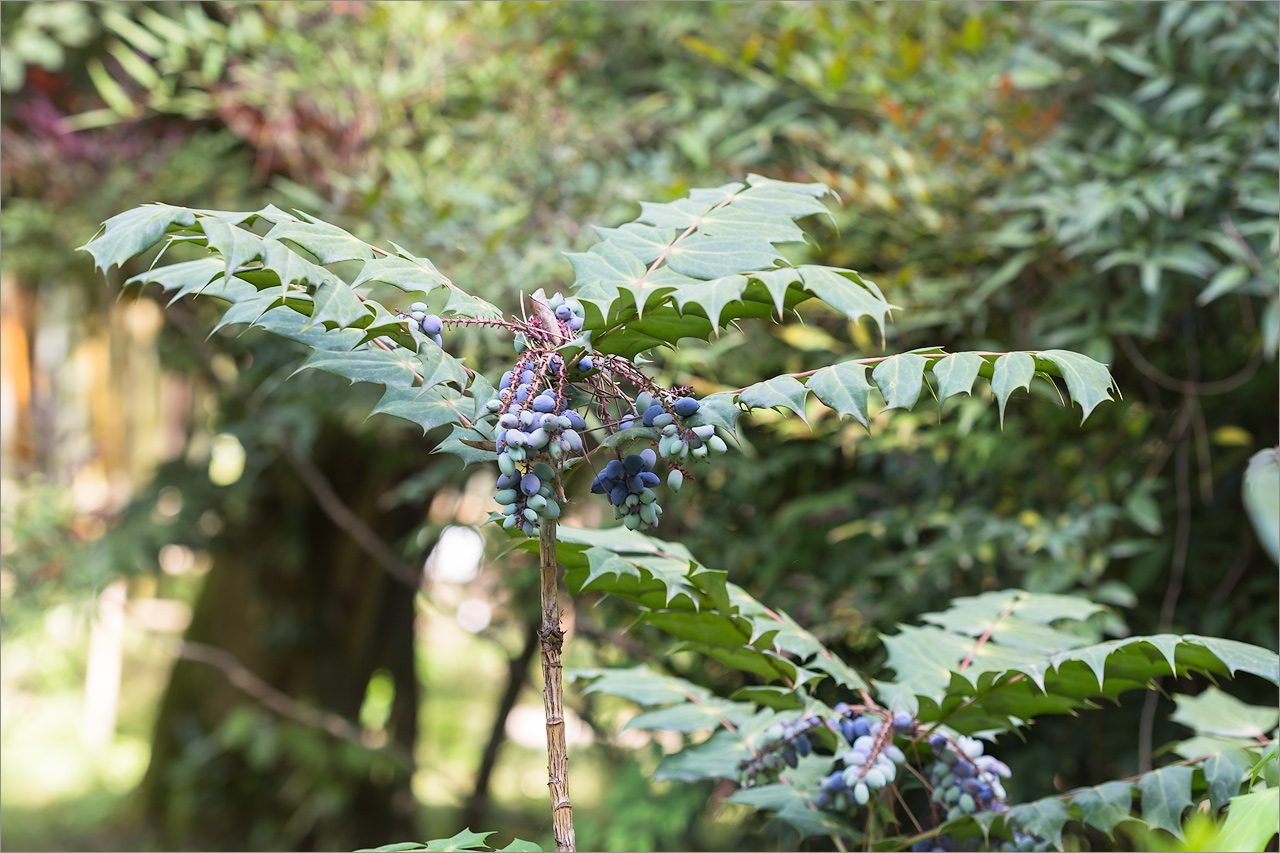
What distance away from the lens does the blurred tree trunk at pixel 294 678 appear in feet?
10.4

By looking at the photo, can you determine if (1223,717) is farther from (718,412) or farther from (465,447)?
(465,447)

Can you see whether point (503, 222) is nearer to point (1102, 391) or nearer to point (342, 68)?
point (342, 68)

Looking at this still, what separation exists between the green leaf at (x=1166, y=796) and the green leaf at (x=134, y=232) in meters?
0.90

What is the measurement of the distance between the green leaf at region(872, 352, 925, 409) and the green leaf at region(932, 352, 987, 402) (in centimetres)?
1

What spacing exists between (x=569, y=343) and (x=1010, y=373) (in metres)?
0.30

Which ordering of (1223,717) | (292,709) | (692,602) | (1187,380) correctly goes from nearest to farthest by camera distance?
(692,602), (1223,717), (1187,380), (292,709)

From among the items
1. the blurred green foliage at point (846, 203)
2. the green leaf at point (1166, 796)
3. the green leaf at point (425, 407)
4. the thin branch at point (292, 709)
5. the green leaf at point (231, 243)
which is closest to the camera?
the green leaf at point (231, 243)

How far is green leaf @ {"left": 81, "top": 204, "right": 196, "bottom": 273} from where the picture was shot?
22.8 inches

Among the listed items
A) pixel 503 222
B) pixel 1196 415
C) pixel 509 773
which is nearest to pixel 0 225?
pixel 503 222

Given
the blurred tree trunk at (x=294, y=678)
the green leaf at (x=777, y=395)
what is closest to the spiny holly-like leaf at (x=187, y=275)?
the green leaf at (x=777, y=395)

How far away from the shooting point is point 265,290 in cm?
68

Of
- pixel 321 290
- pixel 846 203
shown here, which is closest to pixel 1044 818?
pixel 321 290

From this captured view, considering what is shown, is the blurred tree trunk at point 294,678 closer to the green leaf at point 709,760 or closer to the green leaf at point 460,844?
the green leaf at point 709,760

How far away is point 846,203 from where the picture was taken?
1.95 metres
